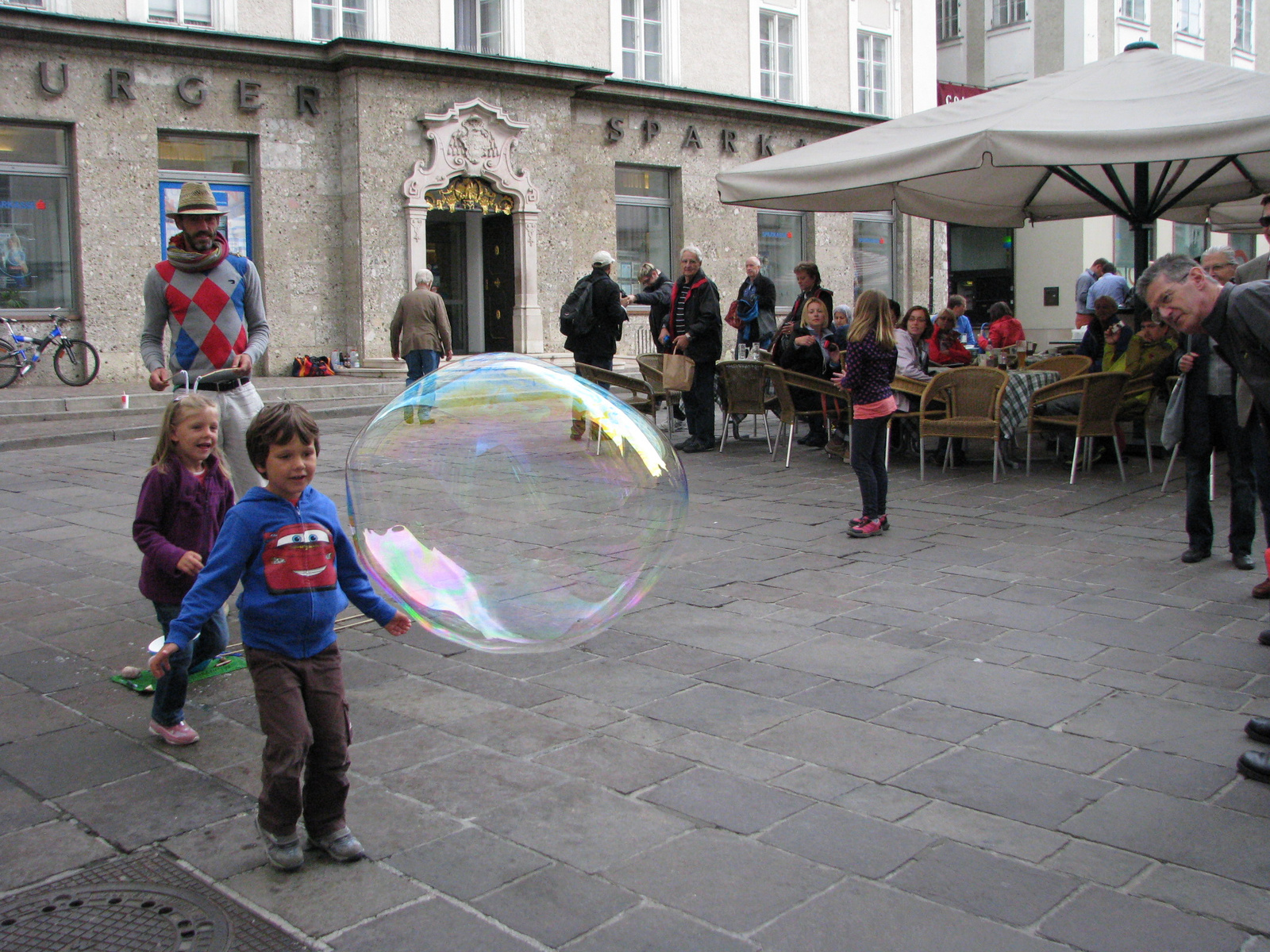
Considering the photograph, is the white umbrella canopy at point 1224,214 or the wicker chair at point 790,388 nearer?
the wicker chair at point 790,388

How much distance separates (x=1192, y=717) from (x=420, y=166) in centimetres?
1673

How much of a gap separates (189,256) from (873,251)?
22.9 metres

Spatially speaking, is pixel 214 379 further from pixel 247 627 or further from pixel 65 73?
pixel 65 73

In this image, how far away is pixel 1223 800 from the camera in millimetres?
3273

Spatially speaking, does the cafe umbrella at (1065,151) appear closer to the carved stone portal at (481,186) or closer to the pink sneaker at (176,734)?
the pink sneaker at (176,734)

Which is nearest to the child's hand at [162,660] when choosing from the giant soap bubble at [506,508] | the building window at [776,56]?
the giant soap bubble at [506,508]

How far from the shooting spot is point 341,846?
300cm

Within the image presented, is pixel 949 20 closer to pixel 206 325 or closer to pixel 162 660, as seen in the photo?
pixel 206 325

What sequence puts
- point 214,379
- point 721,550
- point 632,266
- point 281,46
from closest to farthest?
point 214,379 → point 721,550 → point 281,46 → point 632,266

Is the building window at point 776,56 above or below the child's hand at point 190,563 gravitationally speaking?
above

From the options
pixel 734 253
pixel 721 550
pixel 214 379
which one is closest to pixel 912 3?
pixel 734 253

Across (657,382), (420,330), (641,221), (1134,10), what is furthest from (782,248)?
(1134,10)

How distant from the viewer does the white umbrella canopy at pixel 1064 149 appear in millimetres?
7645

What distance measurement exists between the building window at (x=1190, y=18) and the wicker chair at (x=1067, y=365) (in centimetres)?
2753
